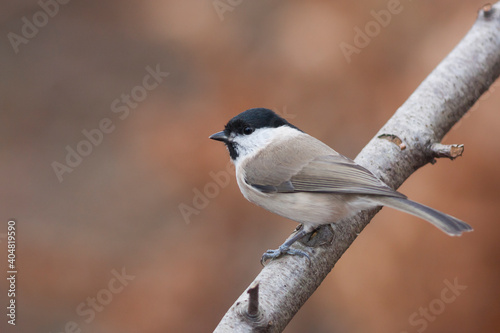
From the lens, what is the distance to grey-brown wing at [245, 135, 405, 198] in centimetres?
221

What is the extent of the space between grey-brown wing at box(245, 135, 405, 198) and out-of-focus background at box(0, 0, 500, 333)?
1344 millimetres

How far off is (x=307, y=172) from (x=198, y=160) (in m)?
1.79

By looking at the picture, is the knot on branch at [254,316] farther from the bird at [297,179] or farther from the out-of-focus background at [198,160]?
the out-of-focus background at [198,160]

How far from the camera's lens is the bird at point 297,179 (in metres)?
2.14

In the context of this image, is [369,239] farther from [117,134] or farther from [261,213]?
[117,134]

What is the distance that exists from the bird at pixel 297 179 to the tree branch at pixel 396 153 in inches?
3.4

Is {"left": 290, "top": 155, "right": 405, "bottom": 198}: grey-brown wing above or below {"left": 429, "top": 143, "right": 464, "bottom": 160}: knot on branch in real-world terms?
below

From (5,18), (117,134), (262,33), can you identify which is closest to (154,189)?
(117,134)

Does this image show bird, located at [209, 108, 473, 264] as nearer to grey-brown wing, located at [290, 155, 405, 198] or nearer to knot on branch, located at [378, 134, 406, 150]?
grey-brown wing, located at [290, 155, 405, 198]

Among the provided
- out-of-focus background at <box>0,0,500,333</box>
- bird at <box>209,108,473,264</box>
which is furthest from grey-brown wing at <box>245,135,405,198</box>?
out-of-focus background at <box>0,0,500,333</box>

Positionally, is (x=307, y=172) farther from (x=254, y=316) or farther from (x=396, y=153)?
(x=254, y=316)

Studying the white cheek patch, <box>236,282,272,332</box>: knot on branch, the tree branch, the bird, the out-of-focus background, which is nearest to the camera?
<box>236,282,272,332</box>: knot on branch

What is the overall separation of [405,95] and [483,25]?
1.05 m

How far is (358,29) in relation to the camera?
14.0ft
